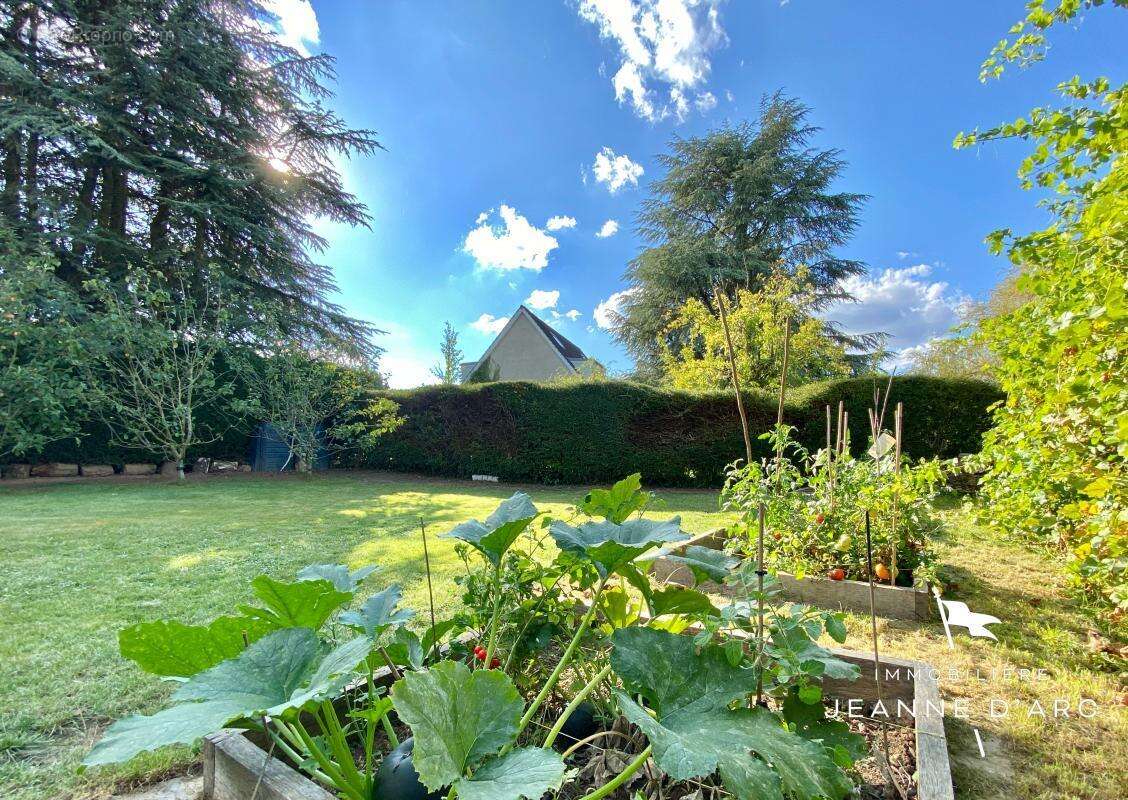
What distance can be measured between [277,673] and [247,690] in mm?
39

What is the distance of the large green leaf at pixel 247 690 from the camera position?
536mm

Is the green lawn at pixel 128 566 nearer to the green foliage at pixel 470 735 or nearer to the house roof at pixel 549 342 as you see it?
the green foliage at pixel 470 735

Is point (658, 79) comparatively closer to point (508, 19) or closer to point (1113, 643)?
point (508, 19)

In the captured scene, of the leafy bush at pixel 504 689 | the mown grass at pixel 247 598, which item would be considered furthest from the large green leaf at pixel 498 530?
the mown grass at pixel 247 598

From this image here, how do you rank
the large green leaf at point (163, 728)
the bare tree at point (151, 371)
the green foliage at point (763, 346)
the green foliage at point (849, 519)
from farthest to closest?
the green foliage at point (763, 346)
the bare tree at point (151, 371)
the green foliage at point (849, 519)
the large green leaf at point (163, 728)

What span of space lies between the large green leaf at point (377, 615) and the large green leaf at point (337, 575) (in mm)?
52

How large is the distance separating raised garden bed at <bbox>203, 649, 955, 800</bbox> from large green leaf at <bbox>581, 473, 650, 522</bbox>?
2.37ft

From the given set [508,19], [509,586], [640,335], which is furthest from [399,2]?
[640,335]

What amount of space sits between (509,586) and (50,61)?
584 inches

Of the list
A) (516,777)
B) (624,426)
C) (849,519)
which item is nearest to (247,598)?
(516,777)

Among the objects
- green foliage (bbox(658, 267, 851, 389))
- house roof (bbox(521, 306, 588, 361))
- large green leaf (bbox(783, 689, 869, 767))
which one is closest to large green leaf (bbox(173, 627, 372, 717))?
large green leaf (bbox(783, 689, 869, 767))

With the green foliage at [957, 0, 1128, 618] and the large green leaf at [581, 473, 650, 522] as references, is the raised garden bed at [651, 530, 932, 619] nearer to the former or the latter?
the green foliage at [957, 0, 1128, 618]

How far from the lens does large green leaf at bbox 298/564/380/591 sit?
973 mm

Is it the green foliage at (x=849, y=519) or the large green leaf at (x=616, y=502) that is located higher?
the large green leaf at (x=616, y=502)
